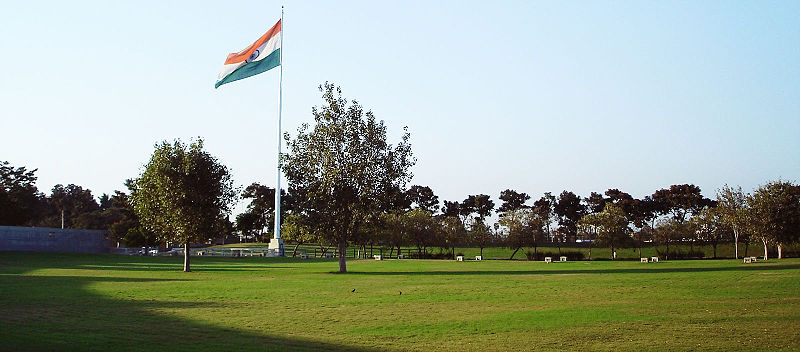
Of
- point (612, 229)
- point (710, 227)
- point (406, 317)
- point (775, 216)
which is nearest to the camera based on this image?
point (406, 317)

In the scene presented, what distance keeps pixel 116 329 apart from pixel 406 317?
7.37 meters

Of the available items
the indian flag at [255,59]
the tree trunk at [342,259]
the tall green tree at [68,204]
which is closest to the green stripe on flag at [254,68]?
the indian flag at [255,59]

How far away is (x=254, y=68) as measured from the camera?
2672 inches

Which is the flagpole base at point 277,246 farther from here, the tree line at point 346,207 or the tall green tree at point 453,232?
the tall green tree at point 453,232

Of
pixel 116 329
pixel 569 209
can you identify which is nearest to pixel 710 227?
pixel 569 209

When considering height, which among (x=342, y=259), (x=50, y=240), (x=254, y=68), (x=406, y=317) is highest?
(x=254, y=68)

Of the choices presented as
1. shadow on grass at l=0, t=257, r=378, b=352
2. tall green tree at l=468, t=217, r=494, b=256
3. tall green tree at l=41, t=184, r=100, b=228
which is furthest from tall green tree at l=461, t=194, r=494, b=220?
shadow on grass at l=0, t=257, r=378, b=352

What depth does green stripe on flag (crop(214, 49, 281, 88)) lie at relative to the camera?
2608 inches

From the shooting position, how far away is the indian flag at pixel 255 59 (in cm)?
6644

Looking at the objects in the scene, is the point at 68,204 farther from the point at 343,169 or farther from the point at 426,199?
the point at 343,169

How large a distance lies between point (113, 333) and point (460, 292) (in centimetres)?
1498

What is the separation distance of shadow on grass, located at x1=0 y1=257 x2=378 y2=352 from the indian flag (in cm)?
4346

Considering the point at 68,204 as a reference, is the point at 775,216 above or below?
below

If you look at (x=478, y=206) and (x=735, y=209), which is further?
(x=478, y=206)
